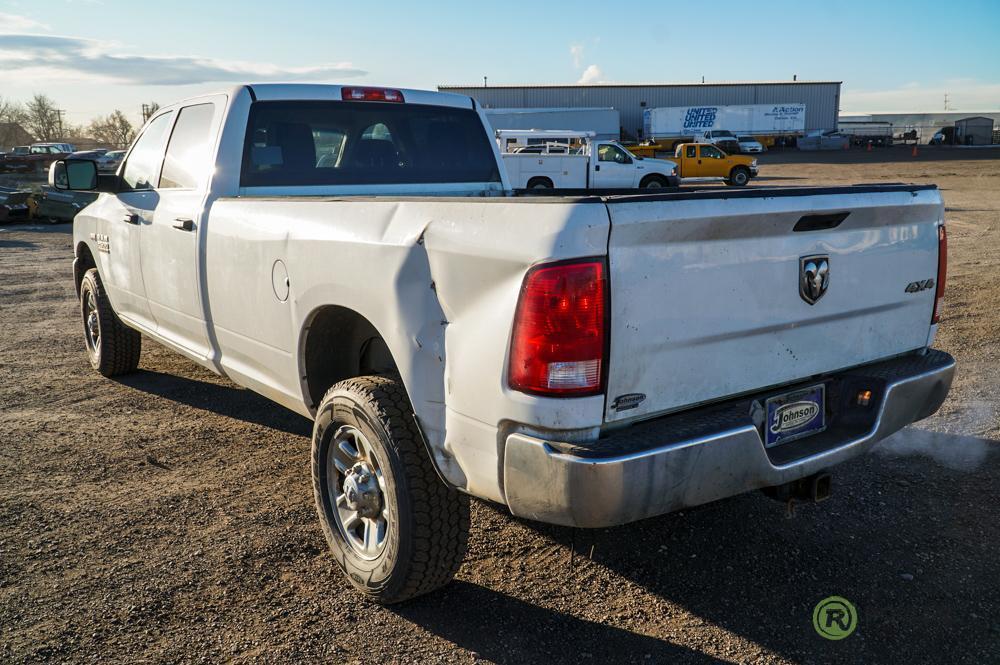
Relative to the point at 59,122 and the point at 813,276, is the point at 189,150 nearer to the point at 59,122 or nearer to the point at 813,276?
the point at 813,276

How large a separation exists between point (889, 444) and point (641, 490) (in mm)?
3009

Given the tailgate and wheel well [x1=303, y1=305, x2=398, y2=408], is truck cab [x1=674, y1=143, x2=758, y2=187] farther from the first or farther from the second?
wheel well [x1=303, y1=305, x2=398, y2=408]

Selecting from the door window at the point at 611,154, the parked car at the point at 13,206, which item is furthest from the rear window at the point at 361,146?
the door window at the point at 611,154

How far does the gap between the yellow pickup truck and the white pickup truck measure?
101ft

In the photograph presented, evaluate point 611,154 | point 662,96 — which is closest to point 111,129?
point 662,96

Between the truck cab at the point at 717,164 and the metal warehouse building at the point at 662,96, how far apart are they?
40381mm

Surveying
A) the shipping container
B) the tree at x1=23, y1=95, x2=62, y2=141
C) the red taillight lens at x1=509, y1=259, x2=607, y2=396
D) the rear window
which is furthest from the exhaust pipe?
the tree at x1=23, y1=95, x2=62, y2=141

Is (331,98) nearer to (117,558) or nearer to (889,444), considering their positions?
(117,558)

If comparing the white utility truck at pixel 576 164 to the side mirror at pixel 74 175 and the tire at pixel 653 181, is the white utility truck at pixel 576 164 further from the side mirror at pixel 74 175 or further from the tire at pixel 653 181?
the side mirror at pixel 74 175

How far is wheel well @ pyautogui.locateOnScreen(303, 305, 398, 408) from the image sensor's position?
3.58 metres

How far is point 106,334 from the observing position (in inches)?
248

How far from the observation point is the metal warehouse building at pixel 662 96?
237 feet

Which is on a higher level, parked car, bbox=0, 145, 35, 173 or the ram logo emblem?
parked car, bbox=0, 145, 35, 173

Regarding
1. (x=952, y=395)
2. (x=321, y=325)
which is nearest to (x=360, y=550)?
(x=321, y=325)
